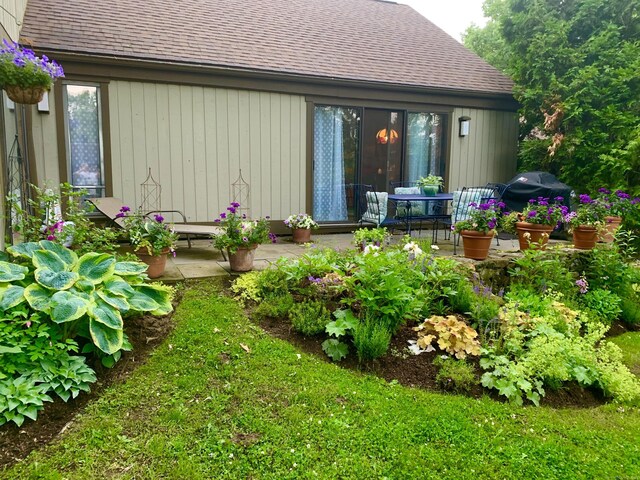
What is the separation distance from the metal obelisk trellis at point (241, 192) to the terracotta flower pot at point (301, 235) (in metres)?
0.88

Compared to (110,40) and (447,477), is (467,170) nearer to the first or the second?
(110,40)

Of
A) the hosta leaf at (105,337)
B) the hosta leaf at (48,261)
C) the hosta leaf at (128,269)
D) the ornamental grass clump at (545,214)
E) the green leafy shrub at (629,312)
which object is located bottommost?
the green leafy shrub at (629,312)

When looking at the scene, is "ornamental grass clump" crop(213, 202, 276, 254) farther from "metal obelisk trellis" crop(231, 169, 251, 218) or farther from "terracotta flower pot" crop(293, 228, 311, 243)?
"metal obelisk trellis" crop(231, 169, 251, 218)

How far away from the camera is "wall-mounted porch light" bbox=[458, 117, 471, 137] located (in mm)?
8174

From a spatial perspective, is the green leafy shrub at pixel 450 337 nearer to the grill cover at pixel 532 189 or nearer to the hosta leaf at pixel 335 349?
the hosta leaf at pixel 335 349

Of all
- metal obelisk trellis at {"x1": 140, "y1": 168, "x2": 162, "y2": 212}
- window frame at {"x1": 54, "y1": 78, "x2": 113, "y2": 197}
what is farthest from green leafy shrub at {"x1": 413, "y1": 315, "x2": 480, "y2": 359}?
window frame at {"x1": 54, "y1": 78, "x2": 113, "y2": 197}

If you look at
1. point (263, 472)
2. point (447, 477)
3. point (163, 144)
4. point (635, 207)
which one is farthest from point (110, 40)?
point (635, 207)

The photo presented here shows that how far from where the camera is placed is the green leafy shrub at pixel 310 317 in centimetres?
326

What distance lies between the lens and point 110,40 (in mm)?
6215

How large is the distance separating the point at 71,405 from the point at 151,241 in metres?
1.84

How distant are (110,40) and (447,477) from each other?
6.48 meters

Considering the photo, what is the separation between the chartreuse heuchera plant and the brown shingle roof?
416cm

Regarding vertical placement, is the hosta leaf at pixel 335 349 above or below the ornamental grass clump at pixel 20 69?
below

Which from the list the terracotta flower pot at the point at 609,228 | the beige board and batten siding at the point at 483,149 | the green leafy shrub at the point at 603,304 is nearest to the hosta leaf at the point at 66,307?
the green leafy shrub at the point at 603,304
